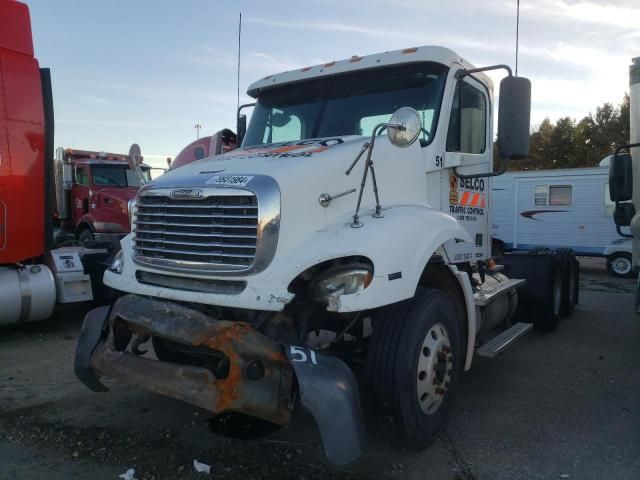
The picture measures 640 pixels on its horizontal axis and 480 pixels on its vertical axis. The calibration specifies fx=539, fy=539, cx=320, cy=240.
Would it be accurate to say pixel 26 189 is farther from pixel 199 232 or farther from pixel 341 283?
pixel 341 283

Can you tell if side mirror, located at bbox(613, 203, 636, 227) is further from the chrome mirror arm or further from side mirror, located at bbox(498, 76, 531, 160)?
the chrome mirror arm

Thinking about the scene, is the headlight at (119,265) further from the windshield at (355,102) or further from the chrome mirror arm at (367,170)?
the chrome mirror arm at (367,170)

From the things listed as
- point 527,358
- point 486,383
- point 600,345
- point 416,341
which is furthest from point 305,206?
point 600,345

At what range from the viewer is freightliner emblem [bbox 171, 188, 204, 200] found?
3380 millimetres

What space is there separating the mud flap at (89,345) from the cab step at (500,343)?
2.96m

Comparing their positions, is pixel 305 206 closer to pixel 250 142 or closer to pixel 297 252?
pixel 297 252

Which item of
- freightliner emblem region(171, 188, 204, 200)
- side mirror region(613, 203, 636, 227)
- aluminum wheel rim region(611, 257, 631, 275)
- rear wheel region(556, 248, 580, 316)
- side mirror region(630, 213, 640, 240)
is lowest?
aluminum wheel rim region(611, 257, 631, 275)

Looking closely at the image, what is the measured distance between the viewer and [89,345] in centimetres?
361

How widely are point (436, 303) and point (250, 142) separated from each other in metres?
2.53

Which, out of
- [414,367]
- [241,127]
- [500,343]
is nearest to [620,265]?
[500,343]

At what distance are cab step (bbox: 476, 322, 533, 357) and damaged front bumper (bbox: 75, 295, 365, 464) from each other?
1.96 metres

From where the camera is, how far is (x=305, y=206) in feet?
10.9

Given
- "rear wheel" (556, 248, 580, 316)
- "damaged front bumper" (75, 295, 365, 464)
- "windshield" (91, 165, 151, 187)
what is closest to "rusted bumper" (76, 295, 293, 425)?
"damaged front bumper" (75, 295, 365, 464)

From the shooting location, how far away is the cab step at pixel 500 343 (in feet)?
14.7
